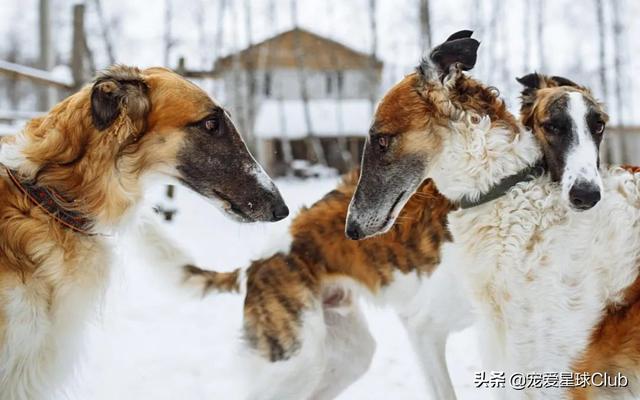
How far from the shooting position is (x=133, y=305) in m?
6.63

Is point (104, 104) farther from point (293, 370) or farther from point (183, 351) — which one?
point (183, 351)

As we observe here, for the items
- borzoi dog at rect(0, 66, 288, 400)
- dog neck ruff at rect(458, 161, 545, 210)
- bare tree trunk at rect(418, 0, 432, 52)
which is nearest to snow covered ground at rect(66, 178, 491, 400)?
borzoi dog at rect(0, 66, 288, 400)

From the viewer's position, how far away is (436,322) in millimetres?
3658

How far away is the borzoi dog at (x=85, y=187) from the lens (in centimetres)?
263

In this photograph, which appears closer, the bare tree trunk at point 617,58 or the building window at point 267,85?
the bare tree trunk at point 617,58

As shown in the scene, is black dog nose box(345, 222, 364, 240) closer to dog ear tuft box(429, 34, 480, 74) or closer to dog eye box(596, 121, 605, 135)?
dog ear tuft box(429, 34, 480, 74)

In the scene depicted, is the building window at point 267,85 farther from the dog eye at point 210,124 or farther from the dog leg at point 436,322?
the dog eye at point 210,124

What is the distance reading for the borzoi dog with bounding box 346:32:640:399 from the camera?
99.3 inches

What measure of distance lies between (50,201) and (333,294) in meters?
1.76

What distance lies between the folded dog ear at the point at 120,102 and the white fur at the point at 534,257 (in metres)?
1.41

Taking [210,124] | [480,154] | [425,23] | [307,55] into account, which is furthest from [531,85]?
[307,55]

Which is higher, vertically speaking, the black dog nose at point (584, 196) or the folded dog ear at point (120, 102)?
the folded dog ear at point (120, 102)

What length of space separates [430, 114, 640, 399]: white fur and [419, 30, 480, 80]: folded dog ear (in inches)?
12.5

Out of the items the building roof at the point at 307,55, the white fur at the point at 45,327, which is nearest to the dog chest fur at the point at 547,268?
the white fur at the point at 45,327
